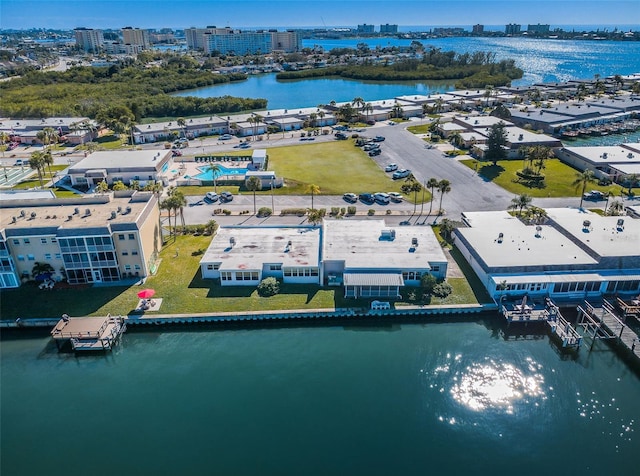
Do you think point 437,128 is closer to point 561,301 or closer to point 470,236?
point 470,236

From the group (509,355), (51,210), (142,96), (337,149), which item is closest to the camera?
(509,355)

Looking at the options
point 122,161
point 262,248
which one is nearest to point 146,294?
point 262,248

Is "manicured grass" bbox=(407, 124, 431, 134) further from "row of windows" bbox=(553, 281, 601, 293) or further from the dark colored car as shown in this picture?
"row of windows" bbox=(553, 281, 601, 293)

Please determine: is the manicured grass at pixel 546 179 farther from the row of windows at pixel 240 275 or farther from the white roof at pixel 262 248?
the row of windows at pixel 240 275

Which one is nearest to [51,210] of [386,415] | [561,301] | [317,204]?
[317,204]

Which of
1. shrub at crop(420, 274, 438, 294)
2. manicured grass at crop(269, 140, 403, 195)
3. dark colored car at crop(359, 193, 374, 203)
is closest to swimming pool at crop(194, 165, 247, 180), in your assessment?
manicured grass at crop(269, 140, 403, 195)
